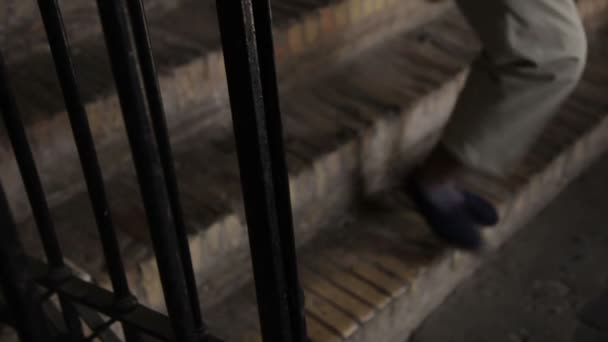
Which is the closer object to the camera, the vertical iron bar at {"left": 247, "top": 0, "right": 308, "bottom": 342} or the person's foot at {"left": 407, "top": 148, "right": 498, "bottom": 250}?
the vertical iron bar at {"left": 247, "top": 0, "right": 308, "bottom": 342}

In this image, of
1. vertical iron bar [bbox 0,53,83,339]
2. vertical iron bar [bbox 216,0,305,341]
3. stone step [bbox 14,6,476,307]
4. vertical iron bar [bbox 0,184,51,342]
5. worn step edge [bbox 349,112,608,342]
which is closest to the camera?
vertical iron bar [bbox 216,0,305,341]

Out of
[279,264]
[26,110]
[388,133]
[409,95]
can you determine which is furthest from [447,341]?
[26,110]

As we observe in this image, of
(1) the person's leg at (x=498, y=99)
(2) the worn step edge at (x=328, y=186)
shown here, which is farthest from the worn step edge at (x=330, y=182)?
(1) the person's leg at (x=498, y=99)

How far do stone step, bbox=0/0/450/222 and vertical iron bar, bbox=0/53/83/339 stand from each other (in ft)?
1.45

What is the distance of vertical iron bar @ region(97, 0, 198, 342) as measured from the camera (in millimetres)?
640

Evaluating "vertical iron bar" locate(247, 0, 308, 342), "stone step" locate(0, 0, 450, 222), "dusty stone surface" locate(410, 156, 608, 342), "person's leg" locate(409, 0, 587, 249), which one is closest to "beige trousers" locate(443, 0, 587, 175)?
"person's leg" locate(409, 0, 587, 249)

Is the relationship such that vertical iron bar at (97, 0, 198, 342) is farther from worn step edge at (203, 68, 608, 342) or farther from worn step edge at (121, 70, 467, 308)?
worn step edge at (203, 68, 608, 342)

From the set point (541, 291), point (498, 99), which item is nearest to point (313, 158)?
point (498, 99)

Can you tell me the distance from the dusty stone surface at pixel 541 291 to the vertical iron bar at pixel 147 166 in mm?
939

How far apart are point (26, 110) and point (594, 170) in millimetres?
1649

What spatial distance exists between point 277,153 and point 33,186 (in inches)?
16.3

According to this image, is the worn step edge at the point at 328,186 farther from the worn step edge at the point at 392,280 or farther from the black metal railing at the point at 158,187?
the black metal railing at the point at 158,187

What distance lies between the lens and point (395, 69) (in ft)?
6.40

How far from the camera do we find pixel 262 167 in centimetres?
68
